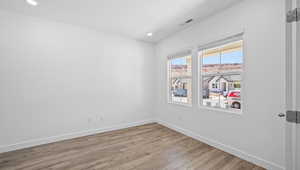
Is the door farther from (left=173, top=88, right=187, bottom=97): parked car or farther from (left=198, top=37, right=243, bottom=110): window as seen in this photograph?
(left=173, top=88, right=187, bottom=97): parked car

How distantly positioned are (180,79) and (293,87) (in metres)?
2.70

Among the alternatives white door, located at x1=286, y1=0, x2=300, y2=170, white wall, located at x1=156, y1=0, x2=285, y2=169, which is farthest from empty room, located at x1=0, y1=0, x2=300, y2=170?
white door, located at x1=286, y1=0, x2=300, y2=170

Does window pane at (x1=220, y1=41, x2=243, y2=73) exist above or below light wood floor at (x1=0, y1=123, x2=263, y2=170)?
above

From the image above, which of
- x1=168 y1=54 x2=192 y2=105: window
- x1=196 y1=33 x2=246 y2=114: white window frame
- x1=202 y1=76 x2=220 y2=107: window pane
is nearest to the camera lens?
x1=196 y1=33 x2=246 y2=114: white window frame

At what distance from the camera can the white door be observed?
909 millimetres

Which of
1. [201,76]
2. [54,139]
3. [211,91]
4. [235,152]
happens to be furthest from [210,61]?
[54,139]

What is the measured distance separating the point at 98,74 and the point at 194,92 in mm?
2470

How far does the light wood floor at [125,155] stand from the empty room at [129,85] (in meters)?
0.02

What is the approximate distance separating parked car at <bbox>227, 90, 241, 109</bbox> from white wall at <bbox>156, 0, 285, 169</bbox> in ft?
0.61

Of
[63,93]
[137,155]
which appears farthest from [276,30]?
[63,93]

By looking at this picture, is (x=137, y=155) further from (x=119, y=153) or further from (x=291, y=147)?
(x=291, y=147)

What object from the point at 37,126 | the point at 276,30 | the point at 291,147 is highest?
the point at 276,30

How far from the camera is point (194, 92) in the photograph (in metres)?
2.99

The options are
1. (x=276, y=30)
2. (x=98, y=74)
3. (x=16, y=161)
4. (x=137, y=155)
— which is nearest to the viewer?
(x=276, y=30)
